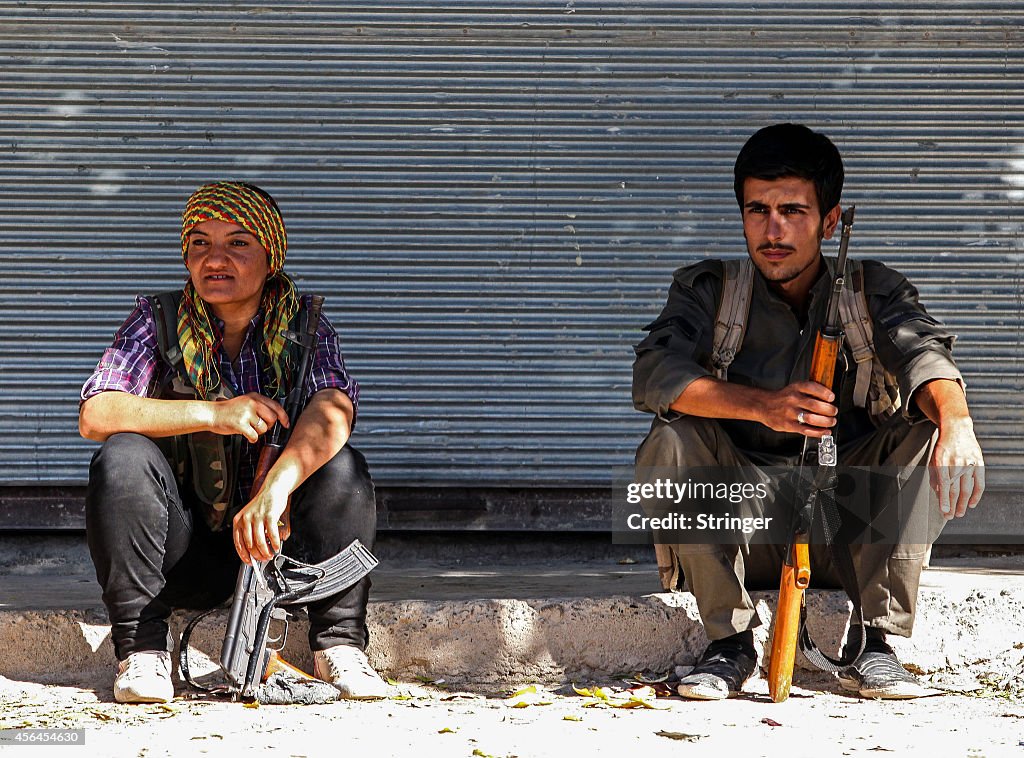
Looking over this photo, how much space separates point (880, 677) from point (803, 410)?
31.8 inches

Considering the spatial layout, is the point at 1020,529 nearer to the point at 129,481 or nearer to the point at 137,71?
the point at 129,481

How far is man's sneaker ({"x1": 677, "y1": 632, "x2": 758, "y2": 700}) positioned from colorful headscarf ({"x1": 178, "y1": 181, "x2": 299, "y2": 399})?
4.73ft

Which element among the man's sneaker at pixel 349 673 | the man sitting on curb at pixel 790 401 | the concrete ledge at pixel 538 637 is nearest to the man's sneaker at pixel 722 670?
the man sitting on curb at pixel 790 401

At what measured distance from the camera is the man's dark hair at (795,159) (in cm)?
350

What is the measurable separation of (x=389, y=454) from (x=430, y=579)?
0.68 metres

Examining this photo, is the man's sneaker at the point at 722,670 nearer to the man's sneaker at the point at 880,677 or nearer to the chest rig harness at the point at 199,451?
the man's sneaker at the point at 880,677

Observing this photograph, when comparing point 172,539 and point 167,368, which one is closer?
point 172,539

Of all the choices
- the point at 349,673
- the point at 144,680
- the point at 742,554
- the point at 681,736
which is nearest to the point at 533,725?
the point at 681,736

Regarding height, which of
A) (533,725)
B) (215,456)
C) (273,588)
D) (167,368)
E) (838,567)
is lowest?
(533,725)

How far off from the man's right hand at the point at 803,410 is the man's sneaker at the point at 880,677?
0.69 metres

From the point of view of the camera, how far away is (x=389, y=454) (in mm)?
5098

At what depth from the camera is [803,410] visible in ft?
10.3

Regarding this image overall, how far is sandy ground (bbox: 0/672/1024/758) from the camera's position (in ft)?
9.66

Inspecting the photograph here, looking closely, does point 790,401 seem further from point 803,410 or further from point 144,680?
point 144,680
